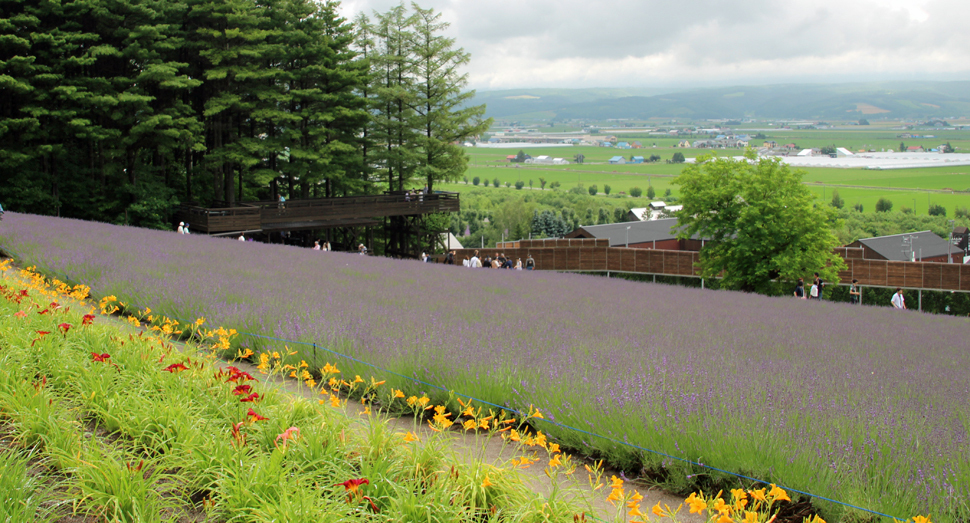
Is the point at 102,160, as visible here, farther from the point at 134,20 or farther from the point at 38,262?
the point at 38,262

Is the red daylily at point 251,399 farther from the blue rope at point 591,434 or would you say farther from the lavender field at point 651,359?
the lavender field at point 651,359

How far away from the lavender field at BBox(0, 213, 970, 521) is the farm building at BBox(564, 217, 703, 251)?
5735cm

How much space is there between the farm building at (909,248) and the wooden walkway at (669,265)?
28.5m

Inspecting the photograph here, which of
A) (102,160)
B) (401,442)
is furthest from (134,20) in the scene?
(401,442)

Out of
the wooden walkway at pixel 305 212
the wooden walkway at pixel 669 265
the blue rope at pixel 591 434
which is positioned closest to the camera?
the blue rope at pixel 591 434

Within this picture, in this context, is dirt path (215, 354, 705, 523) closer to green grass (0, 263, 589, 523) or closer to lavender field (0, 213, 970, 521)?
green grass (0, 263, 589, 523)

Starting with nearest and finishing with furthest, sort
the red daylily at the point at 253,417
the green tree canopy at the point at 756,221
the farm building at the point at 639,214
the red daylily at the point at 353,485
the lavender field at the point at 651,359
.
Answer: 1. the red daylily at the point at 353,485
2. the lavender field at the point at 651,359
3. the red daylily at the point at 253,417
4. the green tree canopy at the point at 756,221
5. the farm building at the point at 639,214

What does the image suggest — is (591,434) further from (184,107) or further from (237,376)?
(184,107)

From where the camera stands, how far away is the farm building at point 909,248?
212 ft

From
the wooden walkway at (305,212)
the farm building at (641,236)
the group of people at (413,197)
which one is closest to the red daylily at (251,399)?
the wooden walkway at (305,212)

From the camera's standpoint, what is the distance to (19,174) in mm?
30078

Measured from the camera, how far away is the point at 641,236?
74750 mm

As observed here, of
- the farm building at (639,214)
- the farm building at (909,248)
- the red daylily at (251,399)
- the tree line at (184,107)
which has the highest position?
the tree line at (184,107)

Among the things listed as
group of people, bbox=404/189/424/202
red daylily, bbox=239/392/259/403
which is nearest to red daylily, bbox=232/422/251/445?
red daylily, bbox=239/392/259/403
